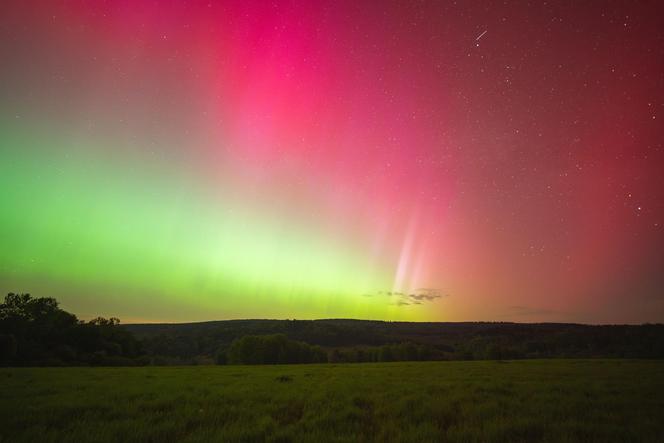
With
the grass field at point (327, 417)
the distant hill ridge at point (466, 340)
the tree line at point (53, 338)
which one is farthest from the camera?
the distant hill ridge at point (466, 340)

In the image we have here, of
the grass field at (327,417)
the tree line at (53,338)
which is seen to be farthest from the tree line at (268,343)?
the grass field at (327,417)

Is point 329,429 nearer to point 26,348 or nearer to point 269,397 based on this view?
point 269,397

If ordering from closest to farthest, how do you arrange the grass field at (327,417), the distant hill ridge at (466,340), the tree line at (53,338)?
the grass field at (327,417) < the tree line at (53,338) < the distant hill ridge at (466,340)

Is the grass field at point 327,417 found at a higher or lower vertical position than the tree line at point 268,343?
higher

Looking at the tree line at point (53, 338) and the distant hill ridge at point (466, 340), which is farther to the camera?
the distant hill ridge at point (466, 340)

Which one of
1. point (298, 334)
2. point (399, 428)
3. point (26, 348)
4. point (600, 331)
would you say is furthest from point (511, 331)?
point (399, 428)

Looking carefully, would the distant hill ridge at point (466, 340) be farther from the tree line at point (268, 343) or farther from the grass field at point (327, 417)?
the grass field at point (327, 417)

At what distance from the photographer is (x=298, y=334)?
134625 mm

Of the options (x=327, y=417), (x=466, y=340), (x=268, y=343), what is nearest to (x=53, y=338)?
(x=268, y=343)

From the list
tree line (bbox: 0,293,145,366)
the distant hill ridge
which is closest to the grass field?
tree line (bbox: 0,293,145,366)

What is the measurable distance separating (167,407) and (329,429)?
5.09 metres

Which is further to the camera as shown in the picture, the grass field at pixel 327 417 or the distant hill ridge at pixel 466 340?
the distant hill ridge at pixel 466 340

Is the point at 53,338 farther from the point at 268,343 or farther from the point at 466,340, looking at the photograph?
the point at 466,340

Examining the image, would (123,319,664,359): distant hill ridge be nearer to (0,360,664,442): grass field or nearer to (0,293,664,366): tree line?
(0,293,664,366): tree line
